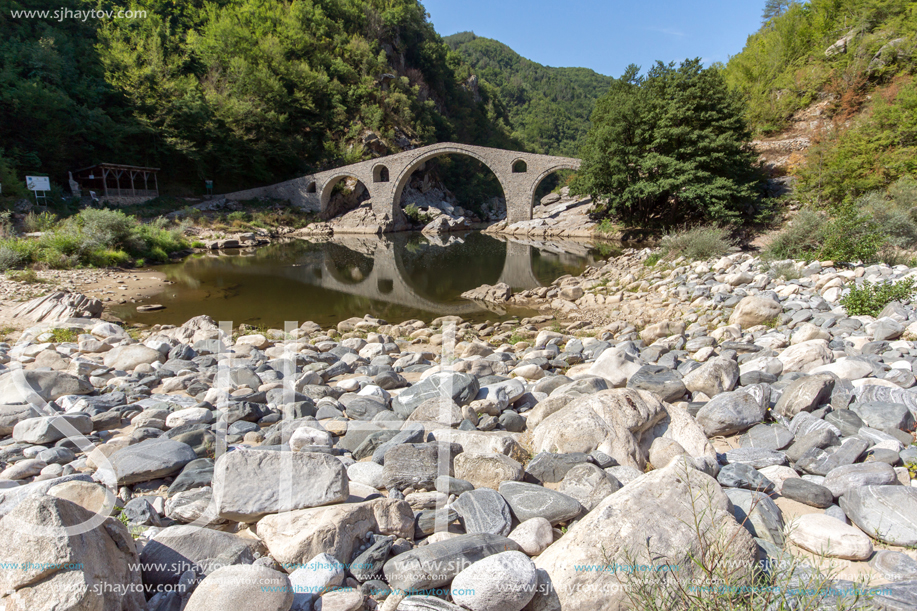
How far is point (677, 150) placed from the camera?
16.5 metres

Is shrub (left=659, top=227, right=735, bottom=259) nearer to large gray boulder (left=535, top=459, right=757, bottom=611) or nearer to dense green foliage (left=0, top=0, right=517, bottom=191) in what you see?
large gray boulder (left=535, top=459, right=757, bottom=611)

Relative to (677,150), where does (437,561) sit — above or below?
below

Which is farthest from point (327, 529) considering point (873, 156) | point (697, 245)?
point (873, 156)

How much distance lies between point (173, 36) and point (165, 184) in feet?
55.0

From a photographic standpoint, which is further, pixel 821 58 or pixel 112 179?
pixel 112 179

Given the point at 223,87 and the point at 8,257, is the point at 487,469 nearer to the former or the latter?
the point at 8,257

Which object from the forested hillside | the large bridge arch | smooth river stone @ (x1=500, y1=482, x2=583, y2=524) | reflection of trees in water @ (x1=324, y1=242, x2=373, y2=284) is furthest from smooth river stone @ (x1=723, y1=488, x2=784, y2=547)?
the large bridge arch

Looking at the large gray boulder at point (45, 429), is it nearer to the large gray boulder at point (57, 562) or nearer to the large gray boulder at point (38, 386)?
the large gray boulder at point (38, 386)

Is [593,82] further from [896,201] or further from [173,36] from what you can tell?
[896,201]

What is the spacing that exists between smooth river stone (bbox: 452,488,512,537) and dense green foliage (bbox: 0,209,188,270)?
12.5 meters

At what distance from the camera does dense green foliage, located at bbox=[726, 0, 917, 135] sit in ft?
56.6

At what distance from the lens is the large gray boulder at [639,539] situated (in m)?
1.52

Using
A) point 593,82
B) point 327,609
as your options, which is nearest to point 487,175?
point 327,609

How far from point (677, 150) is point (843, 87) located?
308 inches
